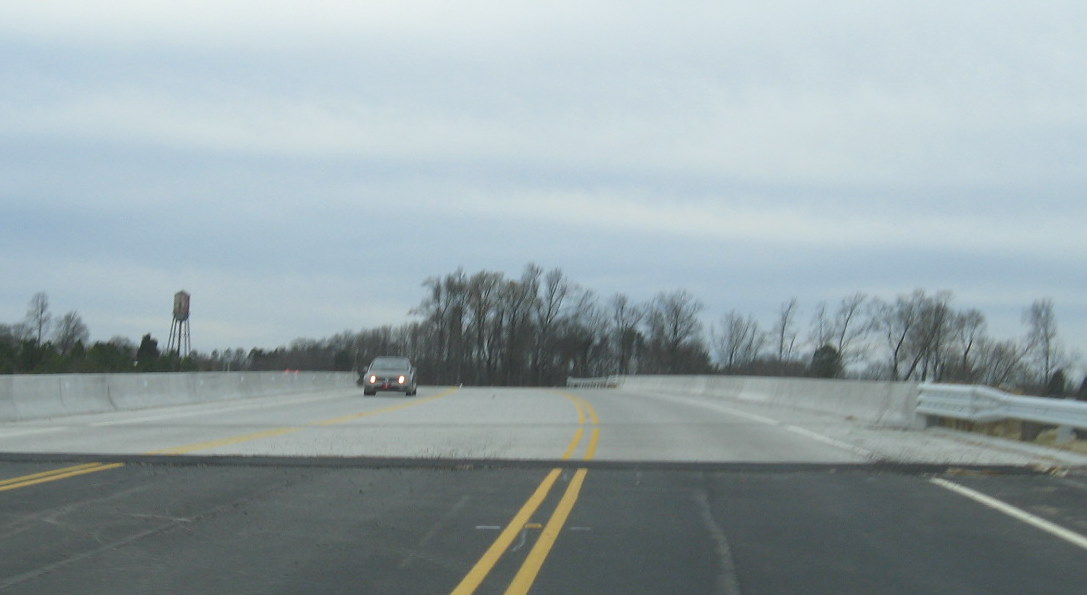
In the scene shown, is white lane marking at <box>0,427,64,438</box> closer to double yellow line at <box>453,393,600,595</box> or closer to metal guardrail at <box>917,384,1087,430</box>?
double yellow line at <box>453,393,600,595</box>

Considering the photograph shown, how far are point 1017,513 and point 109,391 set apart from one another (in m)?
22.1

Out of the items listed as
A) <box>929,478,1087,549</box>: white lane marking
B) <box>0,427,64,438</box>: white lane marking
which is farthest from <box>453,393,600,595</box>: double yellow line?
<box>0,427,64,438</box>: white lane marking

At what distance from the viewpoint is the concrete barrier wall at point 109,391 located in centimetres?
2322

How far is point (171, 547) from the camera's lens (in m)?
8.45

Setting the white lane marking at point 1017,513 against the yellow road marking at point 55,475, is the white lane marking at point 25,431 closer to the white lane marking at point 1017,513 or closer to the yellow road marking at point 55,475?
the yellow road marking at point 55,475

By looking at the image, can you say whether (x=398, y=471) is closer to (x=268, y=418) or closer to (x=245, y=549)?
(x=245, y=549)

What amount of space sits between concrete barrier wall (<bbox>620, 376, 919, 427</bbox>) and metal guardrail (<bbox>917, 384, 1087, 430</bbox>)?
0.87 metres

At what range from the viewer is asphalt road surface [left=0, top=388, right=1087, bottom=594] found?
24.7 ft

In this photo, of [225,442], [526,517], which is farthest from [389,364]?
[526,517]

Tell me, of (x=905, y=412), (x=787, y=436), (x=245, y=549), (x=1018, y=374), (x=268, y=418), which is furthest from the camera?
(x=1018, y=374)

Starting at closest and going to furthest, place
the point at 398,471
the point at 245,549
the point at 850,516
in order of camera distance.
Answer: the point at 245,549
the point at 850,516
the point at 398,471

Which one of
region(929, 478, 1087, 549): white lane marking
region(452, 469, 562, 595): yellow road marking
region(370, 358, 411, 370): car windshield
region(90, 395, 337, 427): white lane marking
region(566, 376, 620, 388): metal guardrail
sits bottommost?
region(452, 469, 562, 595): yellow road marking

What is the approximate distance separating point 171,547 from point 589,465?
647 centimetres

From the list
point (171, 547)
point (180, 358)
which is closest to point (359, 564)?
point (171, 547)
